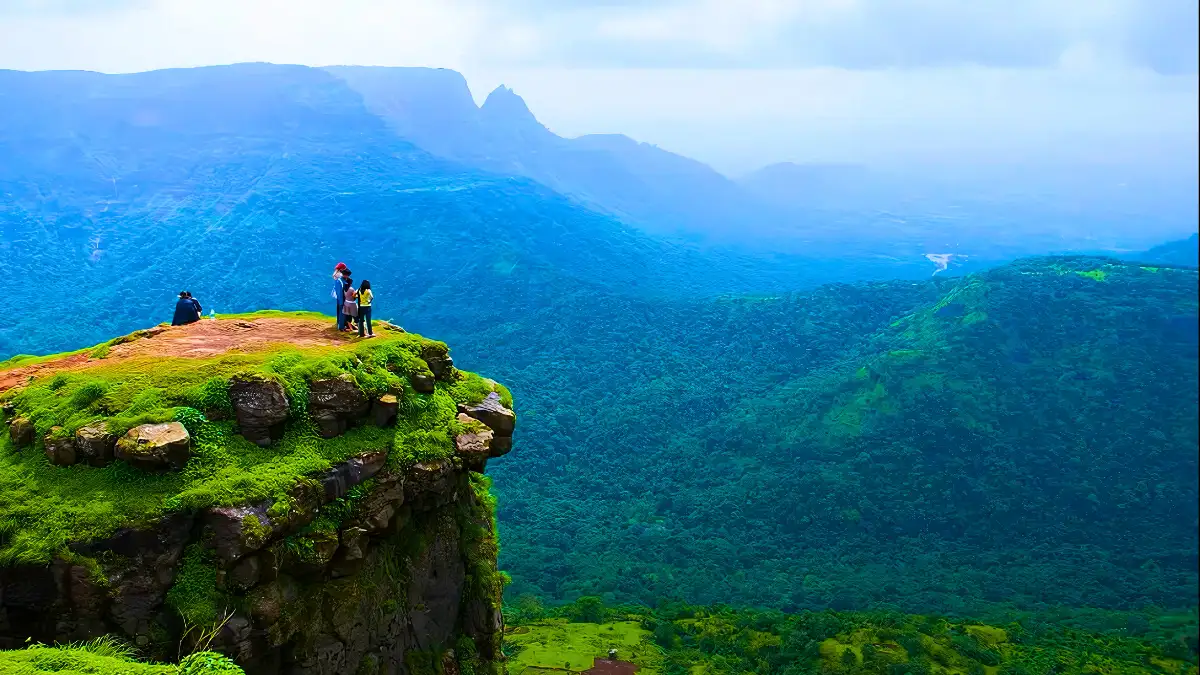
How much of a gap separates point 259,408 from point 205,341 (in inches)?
204

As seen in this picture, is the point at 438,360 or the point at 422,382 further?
the point at 438,360

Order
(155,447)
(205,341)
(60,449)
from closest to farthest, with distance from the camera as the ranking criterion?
(155,447), (60,449), (205,341)

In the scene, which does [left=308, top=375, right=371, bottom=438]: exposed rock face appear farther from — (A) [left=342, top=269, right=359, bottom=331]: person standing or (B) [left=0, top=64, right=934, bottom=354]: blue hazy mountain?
(B) [left=0, top=64, right=934, bottom=354]: blue hazy mountain

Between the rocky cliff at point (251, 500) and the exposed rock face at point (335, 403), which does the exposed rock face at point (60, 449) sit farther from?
the exposed rock face at point (335, 403)

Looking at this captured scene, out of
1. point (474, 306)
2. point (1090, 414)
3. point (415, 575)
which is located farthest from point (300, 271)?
point (415, 575)

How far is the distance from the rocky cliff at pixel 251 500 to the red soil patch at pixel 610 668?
26134 mm

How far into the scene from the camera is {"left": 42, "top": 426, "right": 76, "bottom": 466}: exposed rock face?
1353 centimetres

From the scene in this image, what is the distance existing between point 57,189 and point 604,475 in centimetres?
12475

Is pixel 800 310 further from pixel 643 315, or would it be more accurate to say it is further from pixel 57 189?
pixel 57 189

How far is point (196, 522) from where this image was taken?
42.9 feet

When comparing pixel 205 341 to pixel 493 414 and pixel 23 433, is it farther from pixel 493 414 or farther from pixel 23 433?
pixel 493 414

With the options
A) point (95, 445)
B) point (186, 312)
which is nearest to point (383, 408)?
point (95, 445)

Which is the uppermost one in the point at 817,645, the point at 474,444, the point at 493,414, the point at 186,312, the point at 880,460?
the point at 186,312

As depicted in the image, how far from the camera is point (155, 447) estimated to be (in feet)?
42.7
